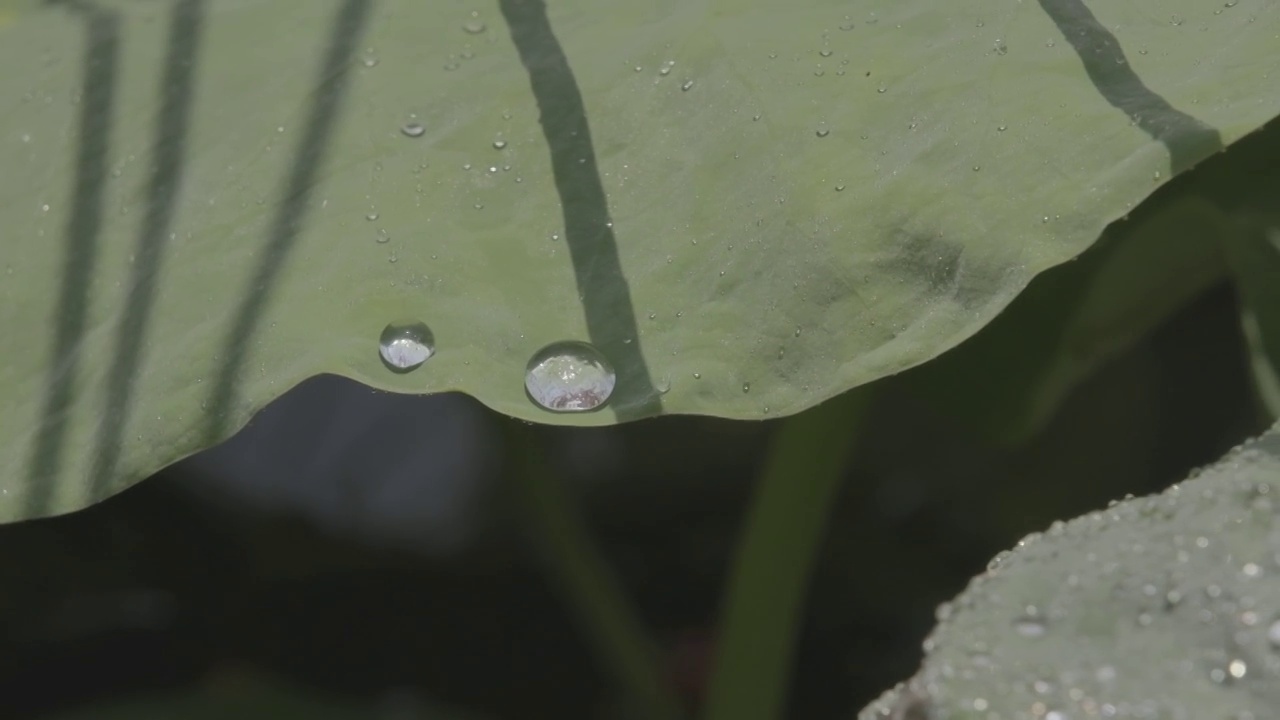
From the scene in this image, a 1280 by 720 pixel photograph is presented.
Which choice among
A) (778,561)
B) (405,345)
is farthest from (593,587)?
(405,345)

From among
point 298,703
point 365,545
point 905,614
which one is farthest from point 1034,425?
point 365,545

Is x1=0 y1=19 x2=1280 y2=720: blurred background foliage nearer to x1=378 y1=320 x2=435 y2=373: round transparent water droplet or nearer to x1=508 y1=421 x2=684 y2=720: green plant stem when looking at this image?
x1=508 y1=421 x2=684 y2=720: green plant stem

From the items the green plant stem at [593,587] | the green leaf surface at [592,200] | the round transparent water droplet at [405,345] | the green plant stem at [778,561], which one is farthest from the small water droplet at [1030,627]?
the green plant stem at [593,587]

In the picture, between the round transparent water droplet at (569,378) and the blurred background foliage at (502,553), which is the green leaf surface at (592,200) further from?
the blurred background foliage at (502,553)

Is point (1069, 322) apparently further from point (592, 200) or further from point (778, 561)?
point (592, 200)

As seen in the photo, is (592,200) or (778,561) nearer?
(592,200)

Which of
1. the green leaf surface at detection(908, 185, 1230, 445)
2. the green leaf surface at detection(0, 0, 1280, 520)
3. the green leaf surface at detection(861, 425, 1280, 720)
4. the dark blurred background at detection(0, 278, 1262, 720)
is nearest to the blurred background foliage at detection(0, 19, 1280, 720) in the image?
the dark blurred background at detection(0, 278, 1262, 720)

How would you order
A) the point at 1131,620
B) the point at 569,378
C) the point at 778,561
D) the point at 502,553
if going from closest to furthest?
the point at 1131,620, the point at 569,378, the point at 778,561, the point at 502,553
